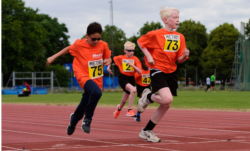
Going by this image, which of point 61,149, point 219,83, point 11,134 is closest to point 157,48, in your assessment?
point 61,149

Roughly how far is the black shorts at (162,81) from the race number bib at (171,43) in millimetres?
397

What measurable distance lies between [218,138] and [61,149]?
246 centimetres

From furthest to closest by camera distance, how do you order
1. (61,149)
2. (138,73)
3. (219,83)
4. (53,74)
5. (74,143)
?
(53,74), (219,83), (138,73), (74,143), (61,149)

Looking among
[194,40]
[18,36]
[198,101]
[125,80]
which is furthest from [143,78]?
[194,40]

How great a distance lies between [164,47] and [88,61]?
4.05ft

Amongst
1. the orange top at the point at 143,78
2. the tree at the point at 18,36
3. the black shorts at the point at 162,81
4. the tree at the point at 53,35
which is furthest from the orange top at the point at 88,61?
the tree at the point at 53,35

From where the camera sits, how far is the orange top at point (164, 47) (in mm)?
5703

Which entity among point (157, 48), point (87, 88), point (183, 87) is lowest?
point (183, 87)

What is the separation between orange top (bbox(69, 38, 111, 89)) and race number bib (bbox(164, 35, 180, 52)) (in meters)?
1.05

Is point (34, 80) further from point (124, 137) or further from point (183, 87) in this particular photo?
point (124, 137)

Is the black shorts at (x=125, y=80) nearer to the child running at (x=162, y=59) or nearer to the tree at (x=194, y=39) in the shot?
the child running at (x=162, y=59)

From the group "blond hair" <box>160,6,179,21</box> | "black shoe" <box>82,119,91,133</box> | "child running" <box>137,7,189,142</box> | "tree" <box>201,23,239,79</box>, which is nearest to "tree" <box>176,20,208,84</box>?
"tree" <box>201,23,239,79</box>

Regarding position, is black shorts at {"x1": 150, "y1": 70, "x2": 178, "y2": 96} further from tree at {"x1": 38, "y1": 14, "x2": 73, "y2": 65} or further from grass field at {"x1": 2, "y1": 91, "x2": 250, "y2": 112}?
tree at {"x1": 38, "y1": 14, "x2": 73, "y2": 65}

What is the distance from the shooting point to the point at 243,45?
3397cm
